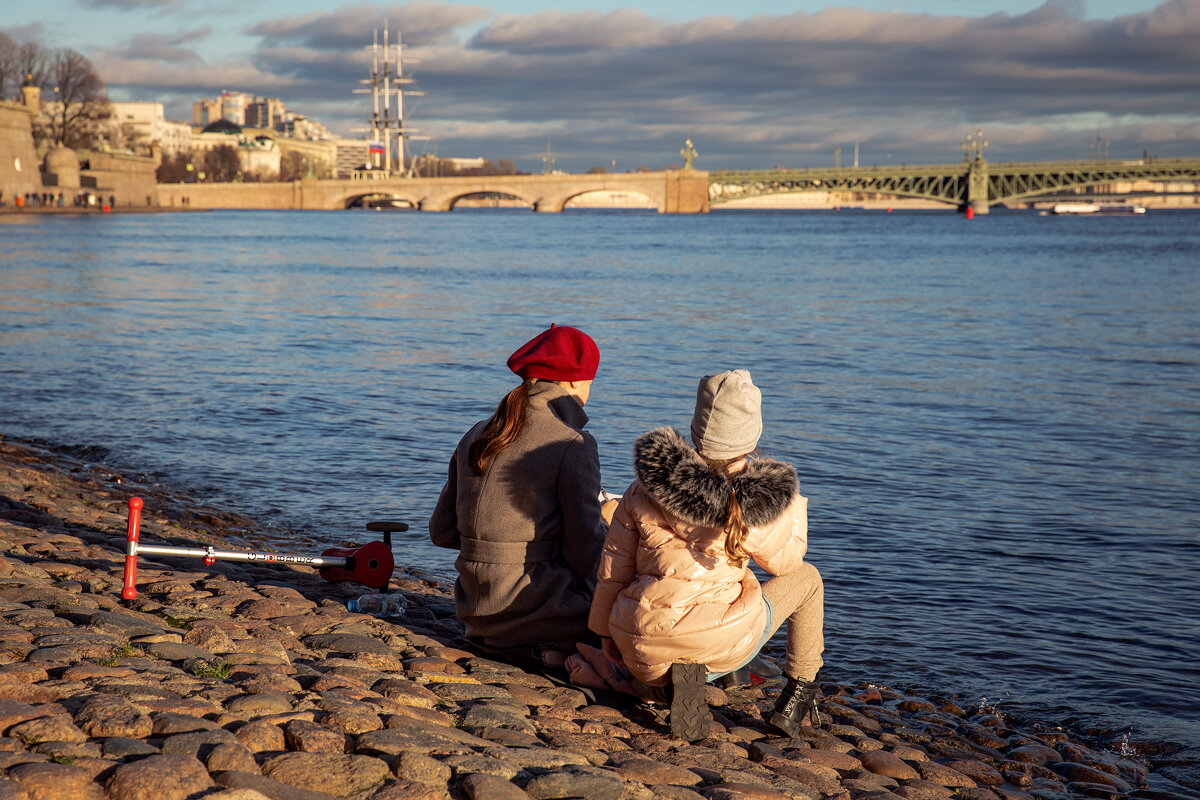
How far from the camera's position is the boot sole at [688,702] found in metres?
3.57

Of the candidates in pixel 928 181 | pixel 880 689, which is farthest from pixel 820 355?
pixel 928 181

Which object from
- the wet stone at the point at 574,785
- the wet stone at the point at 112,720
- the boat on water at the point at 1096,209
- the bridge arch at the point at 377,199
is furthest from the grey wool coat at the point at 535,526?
the boat on water at the point at 1096,209

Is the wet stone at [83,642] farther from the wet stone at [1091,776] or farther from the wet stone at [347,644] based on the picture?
the wet stone at [1091,776]

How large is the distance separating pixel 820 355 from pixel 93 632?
15038 millimetres

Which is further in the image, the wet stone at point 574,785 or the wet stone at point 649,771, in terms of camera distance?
the wet stone at point 649,771

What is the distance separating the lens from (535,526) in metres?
3.95

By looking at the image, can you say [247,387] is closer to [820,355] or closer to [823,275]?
[820,355]

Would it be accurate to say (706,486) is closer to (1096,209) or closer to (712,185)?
(712,185)

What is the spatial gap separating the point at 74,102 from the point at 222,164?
5350cm

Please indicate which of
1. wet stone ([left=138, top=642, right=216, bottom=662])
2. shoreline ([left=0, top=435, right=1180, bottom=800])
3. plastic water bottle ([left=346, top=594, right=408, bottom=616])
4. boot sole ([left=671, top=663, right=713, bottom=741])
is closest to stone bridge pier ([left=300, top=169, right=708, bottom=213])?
plastic water bottle ([left=346, top=594, right=408, bottom=616])

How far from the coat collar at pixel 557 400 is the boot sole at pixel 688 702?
3.03ft

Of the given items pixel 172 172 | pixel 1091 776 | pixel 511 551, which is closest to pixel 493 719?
pixel 511 551

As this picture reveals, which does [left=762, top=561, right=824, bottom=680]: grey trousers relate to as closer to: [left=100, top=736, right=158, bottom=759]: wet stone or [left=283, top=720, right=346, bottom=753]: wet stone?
[left=283, top=720, right=346, bottom=753]: wet stone

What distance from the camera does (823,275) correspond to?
37062 mm
